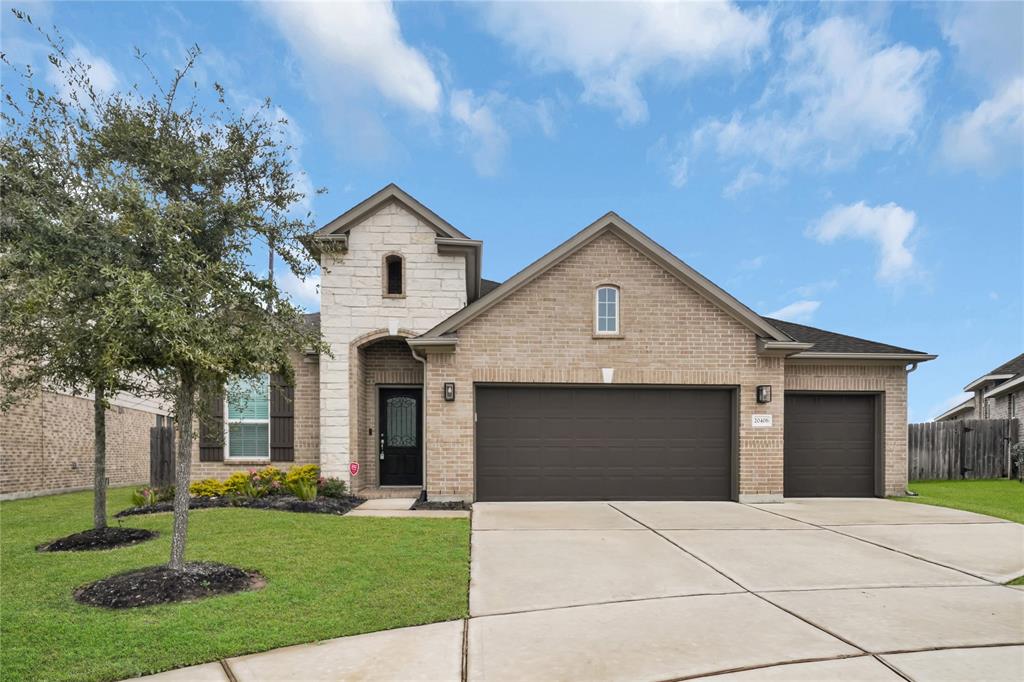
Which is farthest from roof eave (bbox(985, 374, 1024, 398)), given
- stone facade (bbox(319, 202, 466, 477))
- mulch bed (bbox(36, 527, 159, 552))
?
mulch bed (bbox(36, 527, 159, 552))

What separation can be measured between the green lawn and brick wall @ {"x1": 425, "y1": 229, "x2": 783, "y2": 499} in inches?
136

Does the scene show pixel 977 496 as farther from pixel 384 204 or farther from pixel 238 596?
pixel 238 596

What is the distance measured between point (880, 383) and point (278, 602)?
40.4ft

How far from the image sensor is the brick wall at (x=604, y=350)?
11453 mm

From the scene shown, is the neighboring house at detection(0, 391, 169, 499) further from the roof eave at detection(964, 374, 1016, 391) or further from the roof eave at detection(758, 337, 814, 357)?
the roof eave at detection(964, 374, 1016, 391)

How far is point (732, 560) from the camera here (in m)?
6.95

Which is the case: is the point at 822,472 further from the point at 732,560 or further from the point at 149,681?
the point at 149,681

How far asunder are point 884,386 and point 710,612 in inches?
385

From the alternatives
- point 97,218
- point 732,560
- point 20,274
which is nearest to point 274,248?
point 97,218

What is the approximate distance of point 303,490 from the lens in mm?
11570

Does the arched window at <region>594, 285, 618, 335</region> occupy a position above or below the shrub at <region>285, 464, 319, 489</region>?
above

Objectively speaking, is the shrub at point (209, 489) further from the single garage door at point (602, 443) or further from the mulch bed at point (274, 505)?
the single garage door at point (602, 443)

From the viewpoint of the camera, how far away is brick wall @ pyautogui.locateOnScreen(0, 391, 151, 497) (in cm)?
1399

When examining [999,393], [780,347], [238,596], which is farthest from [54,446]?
[999,393]
